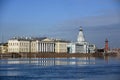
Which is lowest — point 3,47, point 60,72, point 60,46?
point 60,72

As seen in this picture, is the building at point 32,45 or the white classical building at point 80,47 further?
the white classical building at point 80,47

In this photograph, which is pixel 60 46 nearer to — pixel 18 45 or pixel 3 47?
pixel 18 45

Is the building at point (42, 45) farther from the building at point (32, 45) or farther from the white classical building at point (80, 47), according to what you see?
the white classical building at point (80, 47)

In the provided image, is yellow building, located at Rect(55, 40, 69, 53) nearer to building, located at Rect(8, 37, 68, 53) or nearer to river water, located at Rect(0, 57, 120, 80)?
building, located at Rect(8, 37, 68, 53)

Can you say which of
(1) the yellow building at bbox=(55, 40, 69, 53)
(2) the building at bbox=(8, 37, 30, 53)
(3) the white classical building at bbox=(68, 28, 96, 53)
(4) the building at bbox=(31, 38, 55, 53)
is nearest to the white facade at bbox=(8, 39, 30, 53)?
(2) the building at bbox=(8, 37, 30, 53)

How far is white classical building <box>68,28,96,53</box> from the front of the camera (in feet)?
171

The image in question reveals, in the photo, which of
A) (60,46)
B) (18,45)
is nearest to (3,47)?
(18,45)

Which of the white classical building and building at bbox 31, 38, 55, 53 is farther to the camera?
the white classical building

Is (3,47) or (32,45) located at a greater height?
(32,45)

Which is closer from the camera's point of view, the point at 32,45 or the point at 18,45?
the point at 18,45

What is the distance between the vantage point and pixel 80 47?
53.6 m

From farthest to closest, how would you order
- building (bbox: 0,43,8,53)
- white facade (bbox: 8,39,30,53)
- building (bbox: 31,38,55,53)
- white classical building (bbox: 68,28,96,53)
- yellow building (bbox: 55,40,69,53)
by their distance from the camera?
1. white classical building (bbox: 68,28,96,53)
2. yellow building (bbox: 55,40,69,53)
3. building (bbox: 0,43,8,53)
4. building (bbox: 31,38,55,53)
5. white facade (bbox: 8,39,30,53)

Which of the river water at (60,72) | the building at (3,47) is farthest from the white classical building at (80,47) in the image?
the river water at (60,72)

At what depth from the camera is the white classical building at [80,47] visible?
171 ft
